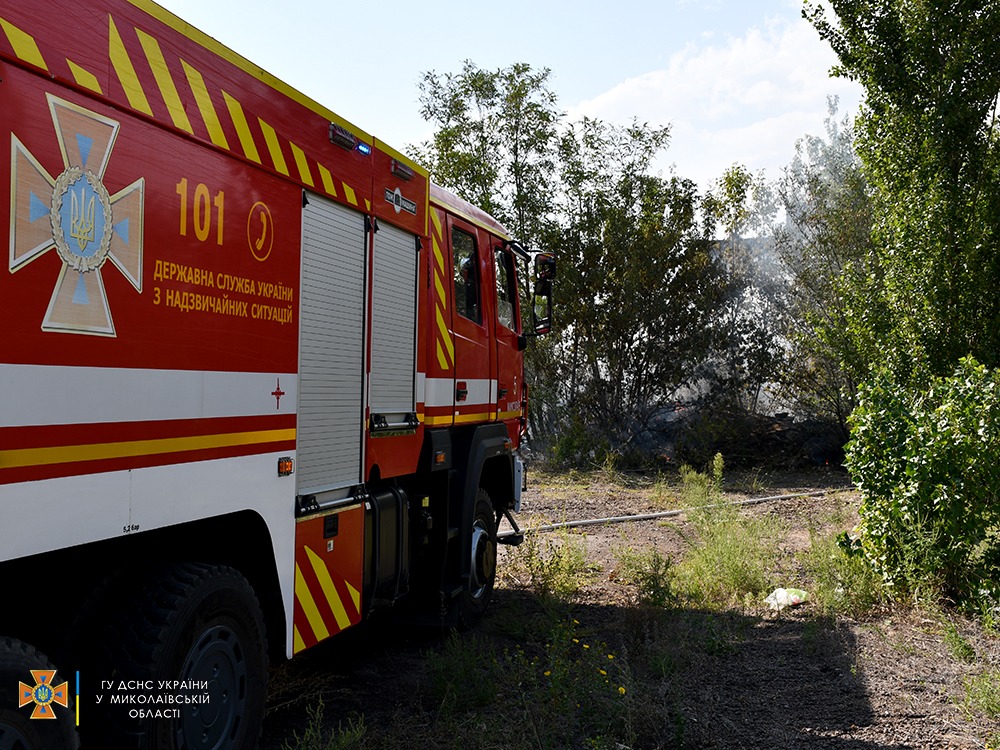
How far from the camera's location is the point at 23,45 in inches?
98.9

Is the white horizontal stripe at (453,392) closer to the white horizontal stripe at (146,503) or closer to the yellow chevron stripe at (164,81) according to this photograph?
the white horizontal stripe at (146,503)

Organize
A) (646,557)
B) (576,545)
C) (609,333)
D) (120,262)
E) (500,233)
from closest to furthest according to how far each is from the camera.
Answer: (120,262) < (500,233) < (646,557) < (576,545) < (609,333)

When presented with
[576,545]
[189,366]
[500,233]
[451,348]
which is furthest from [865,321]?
[189,366]

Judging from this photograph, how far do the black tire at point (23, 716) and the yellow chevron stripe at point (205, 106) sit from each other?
1979mm

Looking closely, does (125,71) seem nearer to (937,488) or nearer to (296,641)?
(296,641)

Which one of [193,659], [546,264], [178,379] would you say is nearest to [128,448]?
[178,379]

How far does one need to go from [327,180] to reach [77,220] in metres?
1.75

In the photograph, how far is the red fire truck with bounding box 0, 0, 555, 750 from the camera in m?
2.55

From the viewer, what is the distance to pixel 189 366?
10.4 feet

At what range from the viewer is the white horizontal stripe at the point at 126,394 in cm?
247

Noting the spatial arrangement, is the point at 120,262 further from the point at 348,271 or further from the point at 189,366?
the point at 348,271

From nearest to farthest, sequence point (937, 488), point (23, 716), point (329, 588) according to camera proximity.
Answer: point (23, 716) → point (329, 588) → point (937, 488)

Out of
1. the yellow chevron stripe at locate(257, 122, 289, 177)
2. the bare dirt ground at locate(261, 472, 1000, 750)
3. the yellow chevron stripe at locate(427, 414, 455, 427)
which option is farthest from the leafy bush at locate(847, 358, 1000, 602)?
the yellow chevron stripe at locate(257, 122, 289, 177)

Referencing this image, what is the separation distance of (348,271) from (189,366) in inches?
57.7
